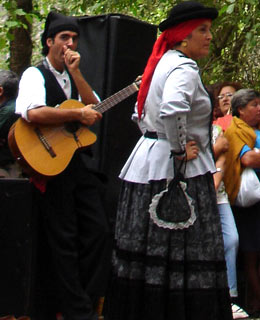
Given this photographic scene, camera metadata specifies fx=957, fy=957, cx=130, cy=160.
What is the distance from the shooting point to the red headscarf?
5.61 metres

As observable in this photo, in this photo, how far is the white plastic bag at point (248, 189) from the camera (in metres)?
7.27

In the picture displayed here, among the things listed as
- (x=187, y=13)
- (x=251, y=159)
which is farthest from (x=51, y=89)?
(x=251, y=159)

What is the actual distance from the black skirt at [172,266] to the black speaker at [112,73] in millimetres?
1222

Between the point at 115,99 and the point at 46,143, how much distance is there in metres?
0.61

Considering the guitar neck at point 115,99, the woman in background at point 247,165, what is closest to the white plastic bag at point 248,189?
the woman in background at point 247,165

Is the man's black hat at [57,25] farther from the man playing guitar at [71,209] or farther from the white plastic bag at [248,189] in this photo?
the white plastic bag at [248,189]

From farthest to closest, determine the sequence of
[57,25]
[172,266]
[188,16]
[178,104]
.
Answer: [57,25]
[188,16]
[172,266]
[178,104]

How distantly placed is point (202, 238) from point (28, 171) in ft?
3.75

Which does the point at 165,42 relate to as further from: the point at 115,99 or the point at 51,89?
the point at 51,89

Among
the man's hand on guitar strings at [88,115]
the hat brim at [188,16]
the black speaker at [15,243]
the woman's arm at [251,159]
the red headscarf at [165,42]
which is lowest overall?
the black speaker at [15,243]

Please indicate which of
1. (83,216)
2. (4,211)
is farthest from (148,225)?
(4,211)

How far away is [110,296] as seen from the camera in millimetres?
5719

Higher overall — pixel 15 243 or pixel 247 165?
pixel 247 165

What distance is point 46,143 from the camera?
585cm
